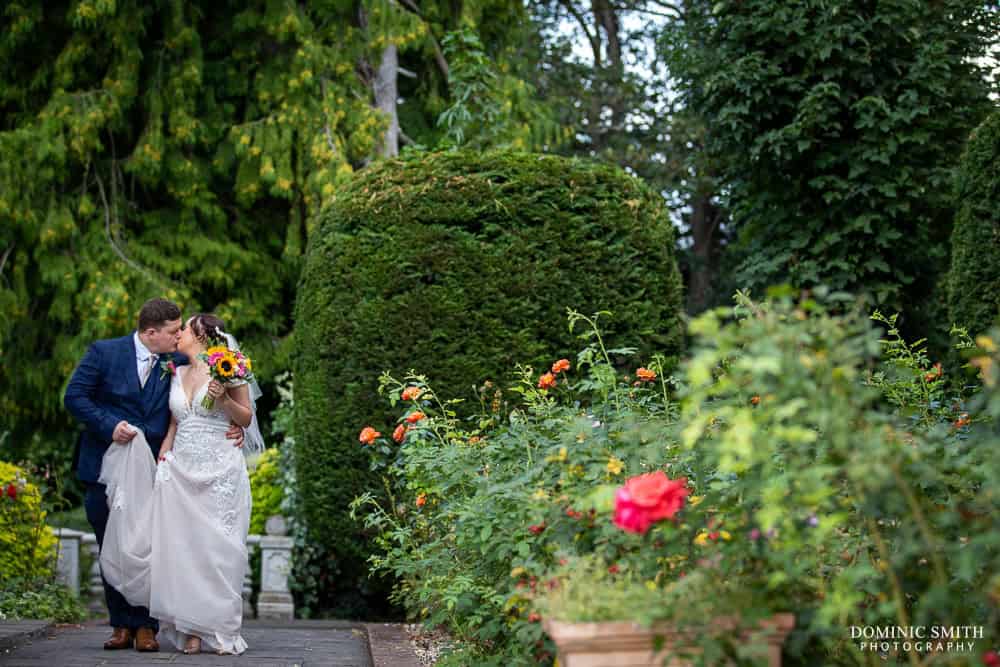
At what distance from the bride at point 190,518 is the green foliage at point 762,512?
149 centimetres

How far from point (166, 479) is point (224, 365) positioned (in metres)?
0.67

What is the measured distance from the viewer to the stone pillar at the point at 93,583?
934cm

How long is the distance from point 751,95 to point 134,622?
25.0 ft

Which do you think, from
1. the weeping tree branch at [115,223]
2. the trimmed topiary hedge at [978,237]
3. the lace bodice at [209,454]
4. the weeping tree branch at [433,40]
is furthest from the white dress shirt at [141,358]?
the weeping tree branch at [433,40]

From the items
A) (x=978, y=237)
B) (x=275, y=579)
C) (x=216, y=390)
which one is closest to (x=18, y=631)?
(x=216, y=390)

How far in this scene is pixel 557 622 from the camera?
2.66 meters

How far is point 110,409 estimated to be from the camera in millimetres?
5625

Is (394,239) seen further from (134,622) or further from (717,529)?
(717,529)

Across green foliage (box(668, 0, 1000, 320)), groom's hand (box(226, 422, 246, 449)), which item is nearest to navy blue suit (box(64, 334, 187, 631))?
groom's hand (box(226, 422, 246, 449))

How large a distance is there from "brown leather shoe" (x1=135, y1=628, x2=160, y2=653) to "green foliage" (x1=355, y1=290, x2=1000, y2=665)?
1799 mm

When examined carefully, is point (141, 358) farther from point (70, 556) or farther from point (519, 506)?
point (70, 556)

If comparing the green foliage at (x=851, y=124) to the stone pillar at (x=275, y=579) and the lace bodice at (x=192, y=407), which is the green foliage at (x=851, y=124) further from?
the lace bodice at (x=192, y=407)

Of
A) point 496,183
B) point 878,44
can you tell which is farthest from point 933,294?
point 496,183

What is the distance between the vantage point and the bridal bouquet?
17.7 feet
